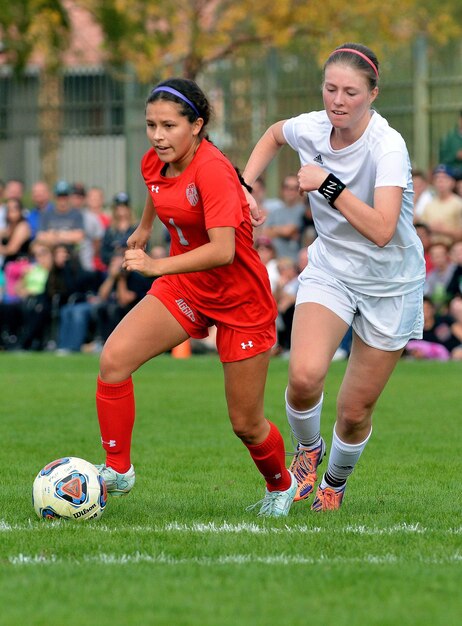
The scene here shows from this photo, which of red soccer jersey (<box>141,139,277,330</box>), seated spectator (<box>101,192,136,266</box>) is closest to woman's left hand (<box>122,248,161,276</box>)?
red soccer jersey (<box>141,139,277,330</box>)

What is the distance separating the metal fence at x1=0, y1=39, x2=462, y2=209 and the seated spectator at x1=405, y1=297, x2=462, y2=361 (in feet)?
17.8

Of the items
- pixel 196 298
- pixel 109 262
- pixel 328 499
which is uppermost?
pixel 196 298

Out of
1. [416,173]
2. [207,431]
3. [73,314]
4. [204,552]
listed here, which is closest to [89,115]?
[73,314]

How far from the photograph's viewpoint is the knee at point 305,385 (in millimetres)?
6770

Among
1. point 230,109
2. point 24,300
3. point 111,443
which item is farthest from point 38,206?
point 111,443

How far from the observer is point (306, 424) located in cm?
728

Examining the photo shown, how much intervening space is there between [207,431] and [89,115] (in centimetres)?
1729

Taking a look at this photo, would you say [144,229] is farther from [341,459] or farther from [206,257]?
[341,459]

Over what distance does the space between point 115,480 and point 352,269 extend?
1641 mm

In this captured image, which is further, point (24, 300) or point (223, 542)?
point (24, 300)

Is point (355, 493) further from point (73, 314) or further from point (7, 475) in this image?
point (73, 314)

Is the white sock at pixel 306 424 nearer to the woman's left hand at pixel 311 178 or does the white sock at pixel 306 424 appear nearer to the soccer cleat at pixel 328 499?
the soccer cleat at pixel 328 499

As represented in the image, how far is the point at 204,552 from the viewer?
227 inches

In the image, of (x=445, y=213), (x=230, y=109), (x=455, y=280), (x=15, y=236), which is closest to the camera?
(x=455, y=280)
